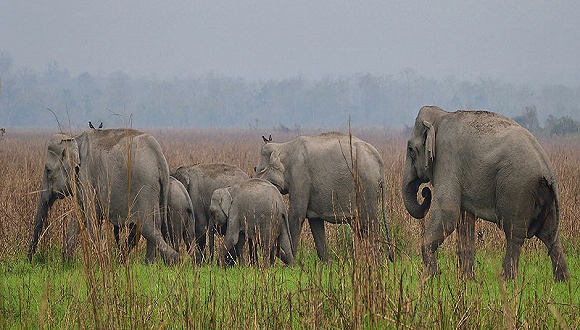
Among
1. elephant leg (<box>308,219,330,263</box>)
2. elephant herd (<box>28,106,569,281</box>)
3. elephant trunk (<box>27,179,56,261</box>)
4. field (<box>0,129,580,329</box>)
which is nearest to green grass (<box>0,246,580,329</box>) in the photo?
field (<box>0,129,580,329</box>)

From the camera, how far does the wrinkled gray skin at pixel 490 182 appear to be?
8.26 meters

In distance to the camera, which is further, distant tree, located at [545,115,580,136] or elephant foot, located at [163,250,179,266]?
distant tree, located at [545,115,580,136]

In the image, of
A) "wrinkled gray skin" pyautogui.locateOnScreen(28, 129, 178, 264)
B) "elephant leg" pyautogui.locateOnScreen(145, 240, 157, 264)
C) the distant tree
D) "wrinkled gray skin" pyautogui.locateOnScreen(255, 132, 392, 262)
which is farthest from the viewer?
the distant tree

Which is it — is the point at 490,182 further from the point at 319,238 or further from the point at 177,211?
the point at 177,211

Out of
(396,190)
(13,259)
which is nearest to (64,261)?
(13,259)

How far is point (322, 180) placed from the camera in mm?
11094

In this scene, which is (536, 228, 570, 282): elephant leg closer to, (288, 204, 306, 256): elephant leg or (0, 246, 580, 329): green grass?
(0, 246, 580, 329): green grass

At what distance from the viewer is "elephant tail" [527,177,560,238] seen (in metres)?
8.26

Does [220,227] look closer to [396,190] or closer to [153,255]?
[153,255]

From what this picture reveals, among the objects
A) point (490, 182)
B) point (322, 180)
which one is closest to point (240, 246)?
point (322, 180)

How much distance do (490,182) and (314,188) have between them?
316 centimetres

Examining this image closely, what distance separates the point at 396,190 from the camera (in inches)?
650

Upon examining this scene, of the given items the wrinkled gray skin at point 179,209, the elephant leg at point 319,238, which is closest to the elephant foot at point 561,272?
the elephant leg at point 319,238

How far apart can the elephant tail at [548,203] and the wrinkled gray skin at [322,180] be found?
9.58 ft
